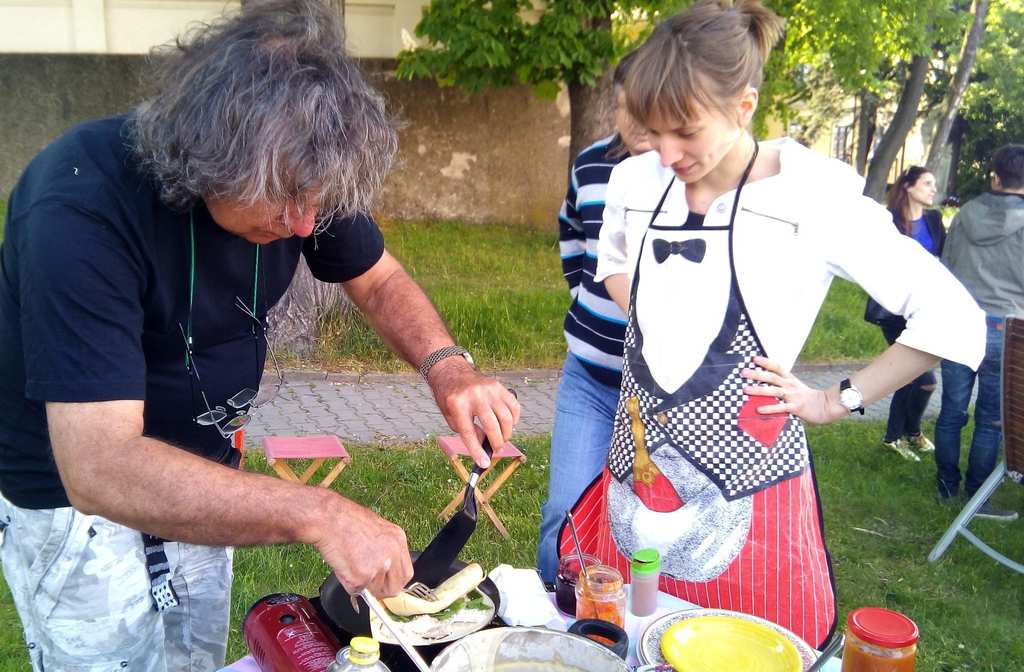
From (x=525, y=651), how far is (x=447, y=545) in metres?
0.23

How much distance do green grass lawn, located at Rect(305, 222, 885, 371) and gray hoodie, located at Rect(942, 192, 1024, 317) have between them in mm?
2453

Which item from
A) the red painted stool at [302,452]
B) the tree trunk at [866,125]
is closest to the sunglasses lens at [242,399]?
the red painted stool at [302,452]

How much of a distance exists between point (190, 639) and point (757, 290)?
4.86 feet

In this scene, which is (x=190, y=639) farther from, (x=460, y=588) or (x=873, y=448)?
(x=873, y=448)

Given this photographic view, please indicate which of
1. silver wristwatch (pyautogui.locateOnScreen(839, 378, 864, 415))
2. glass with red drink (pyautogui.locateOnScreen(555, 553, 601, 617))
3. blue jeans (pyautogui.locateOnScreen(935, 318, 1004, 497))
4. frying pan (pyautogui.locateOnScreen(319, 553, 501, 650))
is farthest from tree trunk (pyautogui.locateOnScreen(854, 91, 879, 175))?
frying pan (pyautogui.locateOnScreen(319, 553, 501, 650))

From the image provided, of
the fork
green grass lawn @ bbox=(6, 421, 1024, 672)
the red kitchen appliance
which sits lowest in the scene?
green grass lawn @ bbox=(6, 421, 1024, 672)

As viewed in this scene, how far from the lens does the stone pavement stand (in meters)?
5.54

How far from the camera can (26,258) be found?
1450mm

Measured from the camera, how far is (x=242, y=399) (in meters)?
1.95

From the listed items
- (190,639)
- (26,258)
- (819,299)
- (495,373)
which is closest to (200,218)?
(26,258)

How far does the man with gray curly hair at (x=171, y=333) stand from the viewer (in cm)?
141

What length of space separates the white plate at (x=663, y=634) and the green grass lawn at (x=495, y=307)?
482 cm

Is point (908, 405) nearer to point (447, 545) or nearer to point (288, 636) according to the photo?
point (447, 545)

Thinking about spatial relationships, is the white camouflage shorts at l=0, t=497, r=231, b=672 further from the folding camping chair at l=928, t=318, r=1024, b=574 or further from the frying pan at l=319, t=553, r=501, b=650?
the folding camping chair at l=928, t=318, r=1024, b=574
